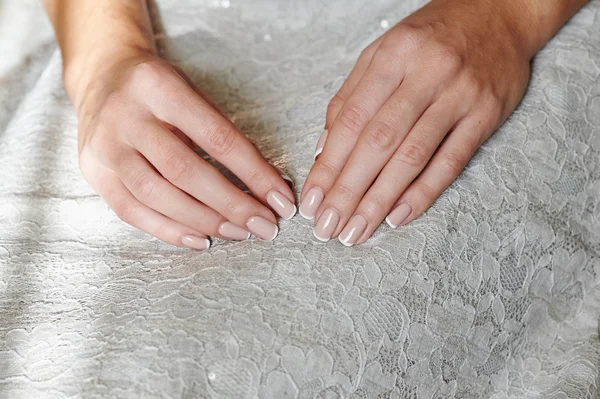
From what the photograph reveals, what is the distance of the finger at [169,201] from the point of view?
838 mm

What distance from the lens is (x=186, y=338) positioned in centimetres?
69

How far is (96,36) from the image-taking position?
3.69 feet

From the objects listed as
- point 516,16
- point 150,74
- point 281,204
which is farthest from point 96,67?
point 516,16

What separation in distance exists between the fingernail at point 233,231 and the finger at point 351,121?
0.08 m

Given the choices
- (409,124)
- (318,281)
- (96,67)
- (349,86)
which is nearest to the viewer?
(318,281)

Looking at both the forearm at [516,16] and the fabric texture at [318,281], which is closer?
the fabric texture at [318,281]

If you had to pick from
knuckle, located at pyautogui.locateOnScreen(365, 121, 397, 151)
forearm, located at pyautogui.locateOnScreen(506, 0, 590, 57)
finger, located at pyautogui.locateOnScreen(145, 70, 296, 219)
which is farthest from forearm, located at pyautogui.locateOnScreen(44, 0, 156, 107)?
forearm, located at pyautogui.locateOnScreen(506, 0, 590, 57)

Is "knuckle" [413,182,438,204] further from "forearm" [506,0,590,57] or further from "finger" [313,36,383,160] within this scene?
"forearm" [506,0,590,57]

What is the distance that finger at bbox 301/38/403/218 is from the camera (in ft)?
2.76

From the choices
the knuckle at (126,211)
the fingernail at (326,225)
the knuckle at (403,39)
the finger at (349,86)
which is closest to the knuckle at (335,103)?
the finger at (349,86)

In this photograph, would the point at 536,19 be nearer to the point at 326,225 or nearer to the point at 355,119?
the point at 355,119

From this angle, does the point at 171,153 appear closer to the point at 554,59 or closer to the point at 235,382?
the point at 235,382

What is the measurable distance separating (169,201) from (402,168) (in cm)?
30

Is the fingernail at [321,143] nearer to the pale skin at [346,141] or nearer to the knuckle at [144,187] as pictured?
the pale skin at [346,141]
